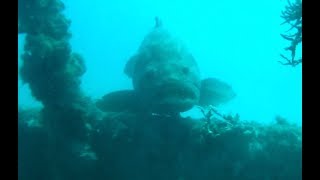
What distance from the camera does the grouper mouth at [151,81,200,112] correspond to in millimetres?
9531

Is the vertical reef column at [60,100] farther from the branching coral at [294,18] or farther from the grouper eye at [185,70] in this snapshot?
the branching coral at [294,18]

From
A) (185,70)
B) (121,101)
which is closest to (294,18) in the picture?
(185,70)

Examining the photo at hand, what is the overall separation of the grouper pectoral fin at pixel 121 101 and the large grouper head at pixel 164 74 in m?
0.35

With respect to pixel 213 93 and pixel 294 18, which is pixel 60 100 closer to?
pixel 213 93

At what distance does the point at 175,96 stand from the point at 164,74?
2.72ft

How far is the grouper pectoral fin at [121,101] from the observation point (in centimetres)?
1134

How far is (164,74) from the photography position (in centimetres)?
1016

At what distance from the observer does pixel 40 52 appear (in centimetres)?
1078

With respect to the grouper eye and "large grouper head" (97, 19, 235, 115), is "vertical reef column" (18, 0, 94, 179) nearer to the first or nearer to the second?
"large grouper head" (97, 19, 235, 115)

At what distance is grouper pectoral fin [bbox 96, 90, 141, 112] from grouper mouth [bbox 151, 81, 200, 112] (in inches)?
68.5

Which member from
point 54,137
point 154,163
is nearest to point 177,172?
point 154,163

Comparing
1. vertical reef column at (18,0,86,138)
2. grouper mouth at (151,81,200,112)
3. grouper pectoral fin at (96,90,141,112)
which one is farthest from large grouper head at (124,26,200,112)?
vertical reef column at (18,0,86,138)
